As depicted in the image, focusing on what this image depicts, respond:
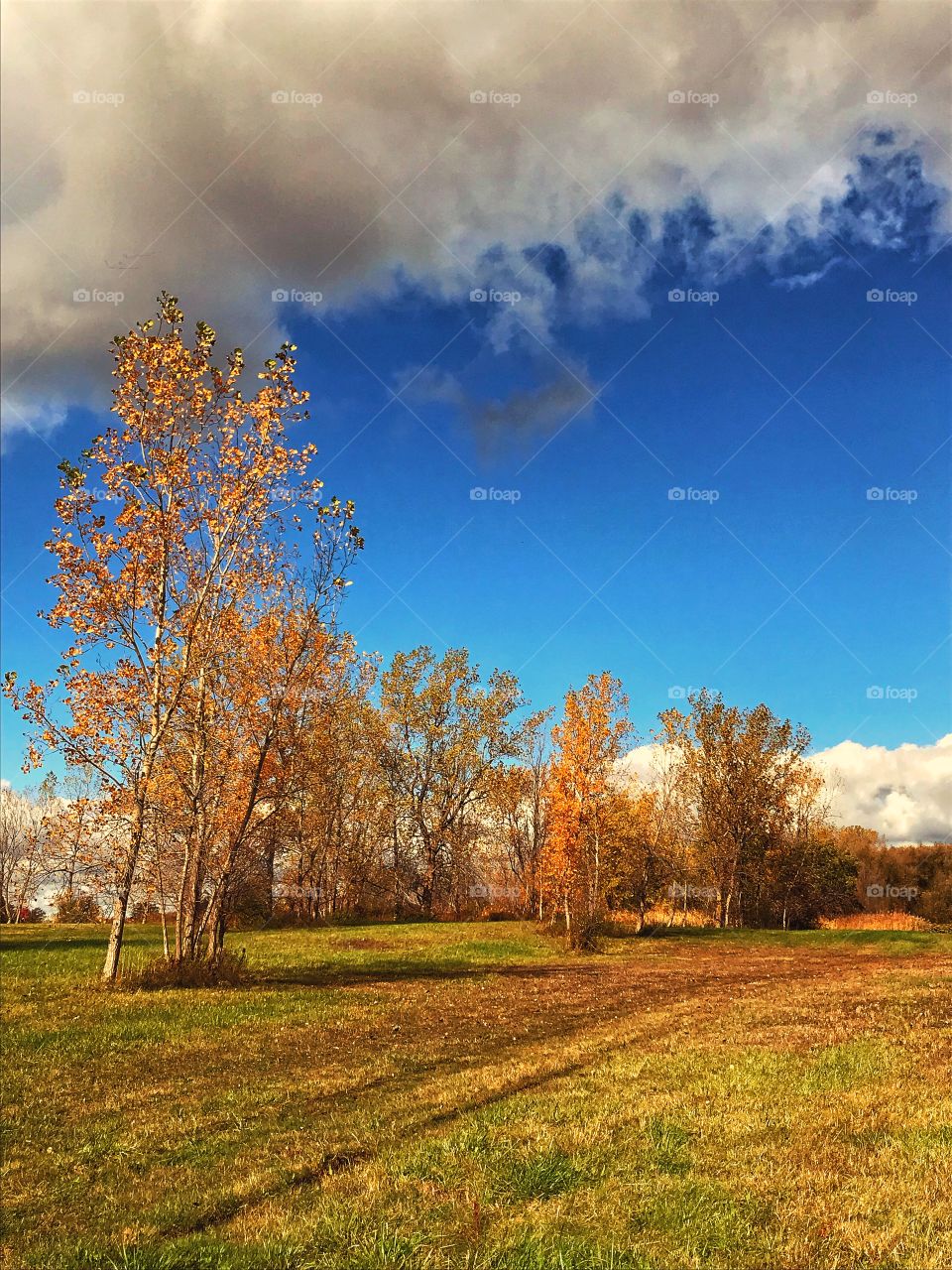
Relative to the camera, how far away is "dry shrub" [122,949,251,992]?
19469 mm

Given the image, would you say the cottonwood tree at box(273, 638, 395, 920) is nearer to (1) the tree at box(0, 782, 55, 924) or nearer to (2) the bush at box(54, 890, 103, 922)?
(2) the bush at box(54, 890, 103, 922)

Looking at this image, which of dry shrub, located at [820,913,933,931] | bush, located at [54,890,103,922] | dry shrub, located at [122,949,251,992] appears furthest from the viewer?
bush, located at [54,890,103,922]

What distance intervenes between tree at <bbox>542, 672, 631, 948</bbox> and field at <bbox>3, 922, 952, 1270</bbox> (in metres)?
18.7

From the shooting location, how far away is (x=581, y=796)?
37.6 m

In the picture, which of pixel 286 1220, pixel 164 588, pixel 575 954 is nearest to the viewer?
pixel 286 1220

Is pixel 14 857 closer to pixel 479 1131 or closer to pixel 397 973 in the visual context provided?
pixel 397 973

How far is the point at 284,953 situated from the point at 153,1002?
12.5 metres

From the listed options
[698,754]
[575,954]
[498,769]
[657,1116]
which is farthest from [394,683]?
[657,1116]

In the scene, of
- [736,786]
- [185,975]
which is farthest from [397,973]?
[736,786]

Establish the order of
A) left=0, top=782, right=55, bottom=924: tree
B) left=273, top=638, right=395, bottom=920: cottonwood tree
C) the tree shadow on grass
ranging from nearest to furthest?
the tree shadow on grass
left=273, top=638, right=395, bottom=920: cottonwood tree
left=0, top=782, right=55, bottom=924: tree

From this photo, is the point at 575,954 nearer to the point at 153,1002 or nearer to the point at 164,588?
the point at 153,1002

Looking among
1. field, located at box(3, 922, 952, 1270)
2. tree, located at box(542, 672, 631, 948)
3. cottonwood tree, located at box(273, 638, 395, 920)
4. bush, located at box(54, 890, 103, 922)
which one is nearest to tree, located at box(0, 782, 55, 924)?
bush, located at box(54, 890, 103, 922)

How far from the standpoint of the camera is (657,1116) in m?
8.14

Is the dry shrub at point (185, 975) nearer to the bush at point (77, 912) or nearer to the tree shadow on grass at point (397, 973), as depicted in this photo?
the tree shadow on grass at point (397, 973)
